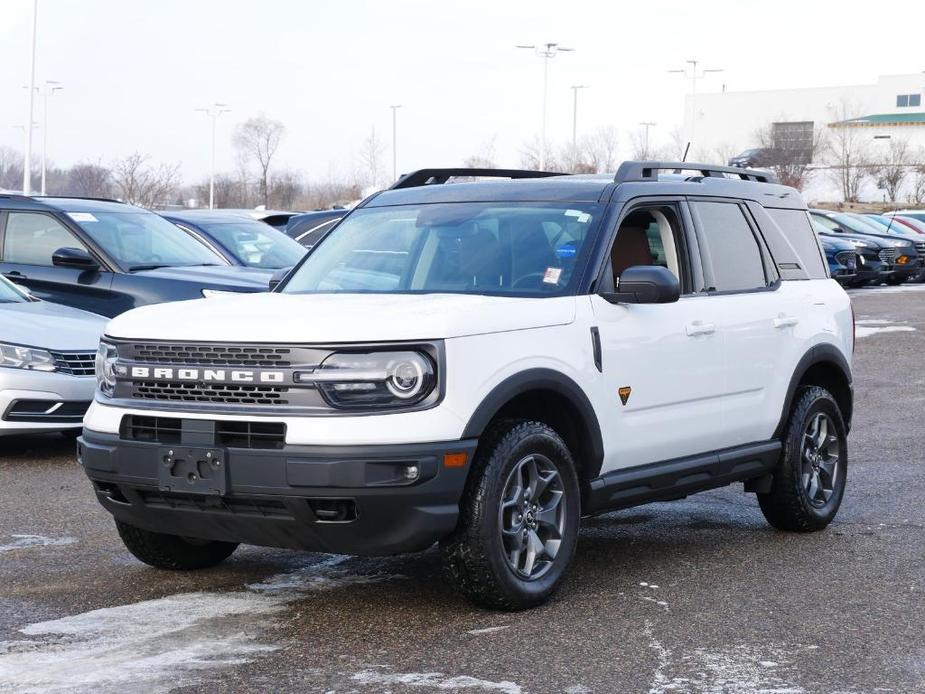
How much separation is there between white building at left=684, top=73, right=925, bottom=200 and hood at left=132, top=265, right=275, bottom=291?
330 ft

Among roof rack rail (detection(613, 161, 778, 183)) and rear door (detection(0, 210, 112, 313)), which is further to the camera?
rear door (detection(0, 210, 112, 313))

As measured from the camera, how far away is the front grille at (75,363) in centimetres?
968

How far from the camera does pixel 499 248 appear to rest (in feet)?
21.1

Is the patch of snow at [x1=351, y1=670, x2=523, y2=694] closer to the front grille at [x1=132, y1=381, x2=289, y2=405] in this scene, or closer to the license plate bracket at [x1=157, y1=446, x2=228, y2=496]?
the license plate bracket at [x1=157, y1=446, x2=228, y2=496]

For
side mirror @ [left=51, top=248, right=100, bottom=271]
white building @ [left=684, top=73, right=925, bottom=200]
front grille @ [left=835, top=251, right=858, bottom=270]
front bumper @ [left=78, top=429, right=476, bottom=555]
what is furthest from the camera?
white building @ [left=684, top=73, right=925, bottom=200]

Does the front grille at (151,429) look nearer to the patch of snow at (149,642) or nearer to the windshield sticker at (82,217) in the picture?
the patch of snow at (149,642)

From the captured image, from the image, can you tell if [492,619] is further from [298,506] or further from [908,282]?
[908,282]

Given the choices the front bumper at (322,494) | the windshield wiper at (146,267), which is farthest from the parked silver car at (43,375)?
the front bumper at (322,494)

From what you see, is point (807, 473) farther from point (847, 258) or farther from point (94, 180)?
point (94, 180)

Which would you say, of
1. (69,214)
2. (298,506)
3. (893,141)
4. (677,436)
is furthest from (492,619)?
(893,141)

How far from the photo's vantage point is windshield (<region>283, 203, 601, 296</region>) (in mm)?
6273

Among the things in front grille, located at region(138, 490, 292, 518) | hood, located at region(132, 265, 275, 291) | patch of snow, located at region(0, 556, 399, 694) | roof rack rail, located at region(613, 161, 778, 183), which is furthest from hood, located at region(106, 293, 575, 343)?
Answer: hood, located at region(132, 265, 275, 291)

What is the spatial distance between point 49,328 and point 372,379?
5393 millimetres

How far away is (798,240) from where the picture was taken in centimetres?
Result: 784
